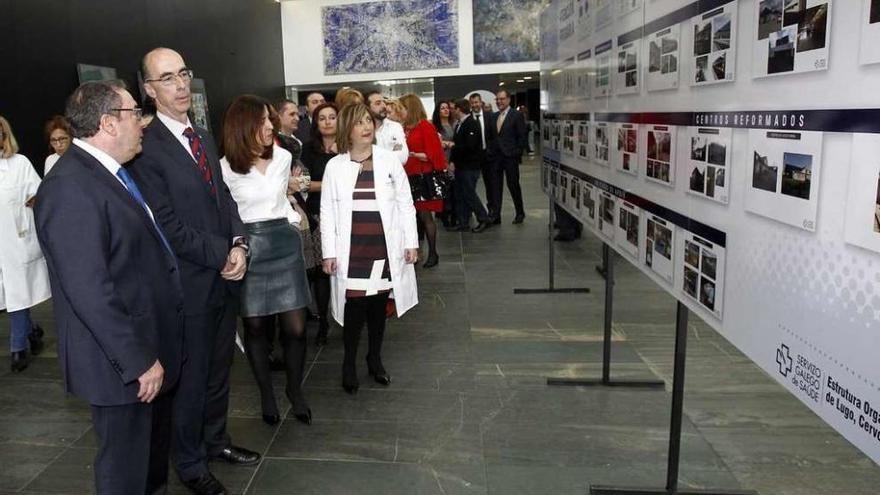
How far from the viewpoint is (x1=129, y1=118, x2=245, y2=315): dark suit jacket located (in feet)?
7.46

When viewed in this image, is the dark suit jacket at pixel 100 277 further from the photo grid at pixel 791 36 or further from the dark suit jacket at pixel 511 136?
the dark suit jacket at pixel 511 136

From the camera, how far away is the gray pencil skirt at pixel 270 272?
2.98 metres

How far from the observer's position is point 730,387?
3498 mm

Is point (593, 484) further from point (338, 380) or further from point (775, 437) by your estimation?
point (338, 380)

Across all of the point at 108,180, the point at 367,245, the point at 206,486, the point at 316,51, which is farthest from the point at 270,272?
the point at 316,51

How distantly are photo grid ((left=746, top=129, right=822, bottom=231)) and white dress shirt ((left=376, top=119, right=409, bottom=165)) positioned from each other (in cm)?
393

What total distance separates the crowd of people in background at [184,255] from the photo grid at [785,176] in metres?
1.68

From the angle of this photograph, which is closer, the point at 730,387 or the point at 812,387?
the point at 812,387

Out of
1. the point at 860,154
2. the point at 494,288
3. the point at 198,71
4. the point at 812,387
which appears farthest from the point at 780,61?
the point at 198,71

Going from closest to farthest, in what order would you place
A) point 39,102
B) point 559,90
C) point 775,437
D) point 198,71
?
point 775,437, point 559,90, point 39,102, point 198,71

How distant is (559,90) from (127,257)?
3.32 meters

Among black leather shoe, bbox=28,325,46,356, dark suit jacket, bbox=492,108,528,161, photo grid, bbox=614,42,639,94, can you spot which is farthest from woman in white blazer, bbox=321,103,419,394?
dark suit jacket, bbox=492,108,528,161

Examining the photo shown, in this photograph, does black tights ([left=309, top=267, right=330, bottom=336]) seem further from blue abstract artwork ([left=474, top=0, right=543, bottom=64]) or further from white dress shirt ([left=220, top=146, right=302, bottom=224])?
blue abstract artwork ([left=474, top=0, right=543, bottom=64])

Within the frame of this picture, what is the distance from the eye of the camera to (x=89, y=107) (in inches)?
74.2
